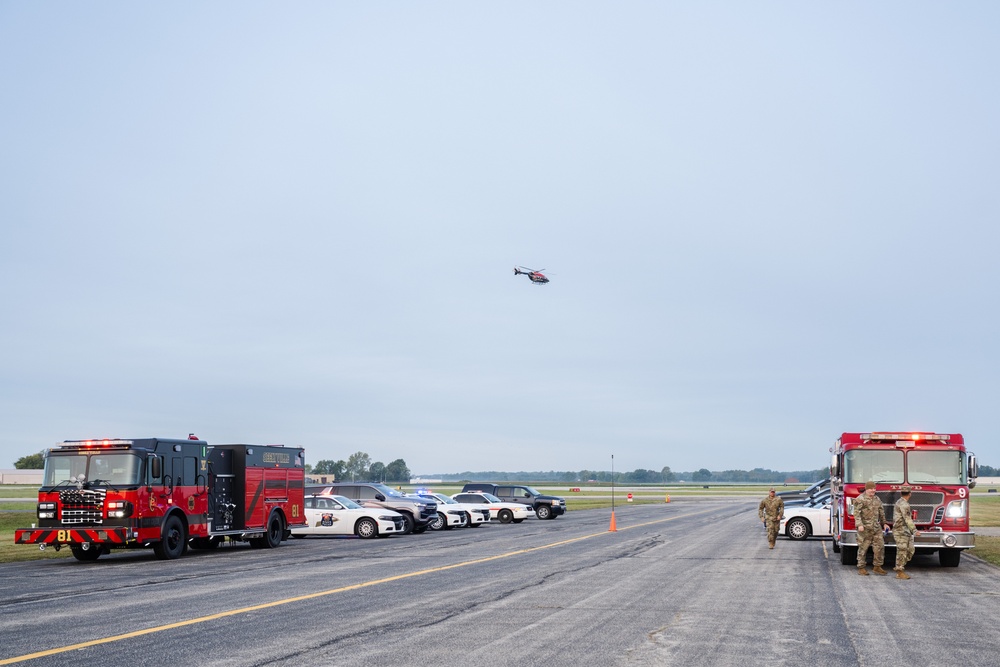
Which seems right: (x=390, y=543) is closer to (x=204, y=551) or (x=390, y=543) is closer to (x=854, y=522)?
(x=204, y=551)

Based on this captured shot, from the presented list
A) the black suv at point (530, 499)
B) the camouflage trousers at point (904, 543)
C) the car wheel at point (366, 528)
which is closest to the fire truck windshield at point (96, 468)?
the car wheel at point (366, 528)

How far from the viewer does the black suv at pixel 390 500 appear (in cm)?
3478

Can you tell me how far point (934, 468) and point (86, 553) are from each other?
18.6 meters

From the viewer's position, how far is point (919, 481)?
68.8 feet

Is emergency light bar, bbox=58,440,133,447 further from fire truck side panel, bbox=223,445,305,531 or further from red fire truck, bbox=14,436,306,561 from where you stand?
fire truck side panel, bbox=223,445,305,531

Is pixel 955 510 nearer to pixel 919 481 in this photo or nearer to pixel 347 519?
pixel 919 481

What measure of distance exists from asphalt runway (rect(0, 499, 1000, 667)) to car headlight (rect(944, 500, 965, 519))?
1.13 meters

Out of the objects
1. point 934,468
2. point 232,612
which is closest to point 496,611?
point 232,612

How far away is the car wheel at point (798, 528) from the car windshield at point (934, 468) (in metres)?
10.2

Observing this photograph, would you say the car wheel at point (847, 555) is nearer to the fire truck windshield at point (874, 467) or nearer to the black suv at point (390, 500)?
the fire truck windshield at point (874, 467)

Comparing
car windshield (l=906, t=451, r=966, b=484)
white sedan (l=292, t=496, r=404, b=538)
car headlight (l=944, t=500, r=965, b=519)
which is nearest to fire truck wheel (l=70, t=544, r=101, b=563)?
white sedan (l=292, t=496, r=404, b=538)

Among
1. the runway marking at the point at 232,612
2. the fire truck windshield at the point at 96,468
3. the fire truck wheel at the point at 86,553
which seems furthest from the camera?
the fire truck wheel at the point at 86,553

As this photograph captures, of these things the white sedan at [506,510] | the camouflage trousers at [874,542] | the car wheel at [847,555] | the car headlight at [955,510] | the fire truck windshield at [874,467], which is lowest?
the white sedan at [506,510]

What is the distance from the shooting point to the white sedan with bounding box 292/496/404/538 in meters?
32.7
